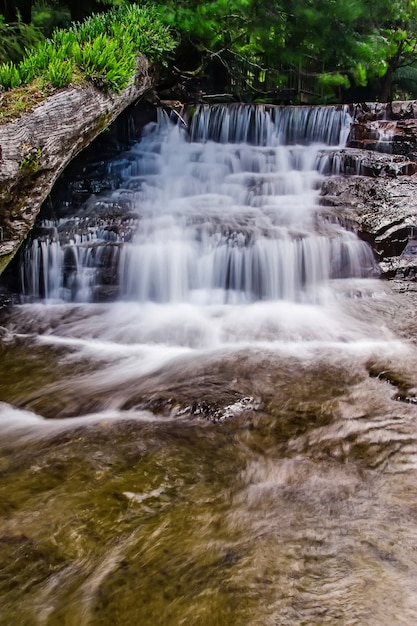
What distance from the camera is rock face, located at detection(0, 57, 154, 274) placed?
16.2ft

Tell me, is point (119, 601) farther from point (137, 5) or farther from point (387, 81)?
point (387, 81)

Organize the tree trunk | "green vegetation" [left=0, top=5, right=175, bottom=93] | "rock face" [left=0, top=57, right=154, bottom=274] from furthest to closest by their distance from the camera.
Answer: the tree trunk → "green vegetation" [left=0, top=5, right=175, bottom=93] → "rock face" [left=0, top=57, right=154, bottom=274]

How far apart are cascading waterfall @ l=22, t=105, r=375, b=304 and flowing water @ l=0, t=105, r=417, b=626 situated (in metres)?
0.03

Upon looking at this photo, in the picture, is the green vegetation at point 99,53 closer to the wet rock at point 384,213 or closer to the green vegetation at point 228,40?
the green vegetation at point 228,40

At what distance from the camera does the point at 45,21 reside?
39.1 feet

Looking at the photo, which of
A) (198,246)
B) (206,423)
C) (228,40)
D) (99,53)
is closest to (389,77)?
(228,40)

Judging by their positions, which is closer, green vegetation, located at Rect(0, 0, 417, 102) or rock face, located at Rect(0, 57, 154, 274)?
rock face, located at Rect(0, 57, 154, 274)

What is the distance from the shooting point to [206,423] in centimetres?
330

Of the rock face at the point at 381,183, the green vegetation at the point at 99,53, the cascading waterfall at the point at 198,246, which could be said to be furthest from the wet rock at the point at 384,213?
the green vegetation at the point at 99,53

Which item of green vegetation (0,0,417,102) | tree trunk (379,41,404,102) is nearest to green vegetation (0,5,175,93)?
green vegetation (0,0,417,102)

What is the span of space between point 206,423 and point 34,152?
3742 millimetres

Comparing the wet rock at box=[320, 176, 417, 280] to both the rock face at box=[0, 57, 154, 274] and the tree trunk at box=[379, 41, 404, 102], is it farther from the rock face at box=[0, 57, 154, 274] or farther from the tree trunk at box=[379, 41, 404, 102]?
the tree trunk at box=[379, 41, 404, 102]

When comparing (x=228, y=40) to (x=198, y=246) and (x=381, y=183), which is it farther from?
(x=198, y=246)

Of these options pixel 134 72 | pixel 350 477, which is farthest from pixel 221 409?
pixel 134 72
